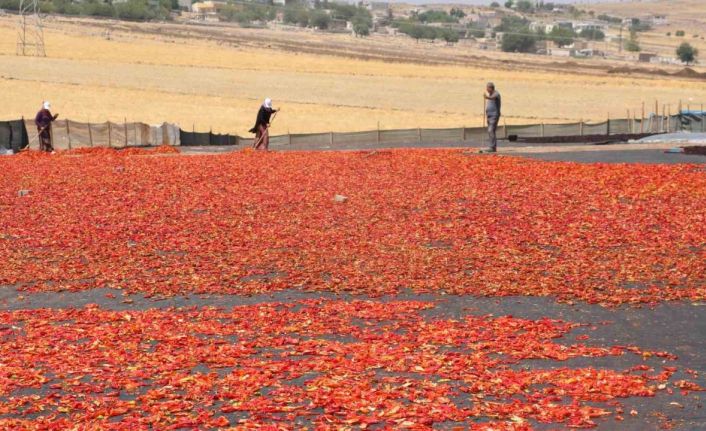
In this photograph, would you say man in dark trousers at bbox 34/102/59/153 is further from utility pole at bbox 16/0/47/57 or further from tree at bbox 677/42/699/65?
tree at bbox 677/42/699/65

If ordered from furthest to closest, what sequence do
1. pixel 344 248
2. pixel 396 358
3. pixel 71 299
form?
pixel 344 248, pixel 71 299, pixel 396 358

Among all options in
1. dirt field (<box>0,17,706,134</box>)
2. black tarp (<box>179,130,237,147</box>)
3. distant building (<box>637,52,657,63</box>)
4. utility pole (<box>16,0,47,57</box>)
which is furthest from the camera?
distant building (<box>637,52,657,63</box>)

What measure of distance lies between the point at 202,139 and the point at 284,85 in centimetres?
4410

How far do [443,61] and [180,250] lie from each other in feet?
373

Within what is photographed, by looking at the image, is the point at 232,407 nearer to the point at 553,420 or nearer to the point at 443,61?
the point at 553,420

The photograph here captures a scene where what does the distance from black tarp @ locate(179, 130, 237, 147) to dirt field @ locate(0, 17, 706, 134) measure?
14.7 meters

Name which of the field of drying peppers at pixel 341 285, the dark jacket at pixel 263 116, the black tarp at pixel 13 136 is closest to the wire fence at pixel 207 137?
the black tarp at pixel 13 136

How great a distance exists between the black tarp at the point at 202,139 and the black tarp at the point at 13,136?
243 inches

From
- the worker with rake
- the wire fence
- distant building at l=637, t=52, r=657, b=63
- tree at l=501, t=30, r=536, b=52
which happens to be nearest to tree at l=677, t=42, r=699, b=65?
distant building at l=637, t=52, r=657, b=63

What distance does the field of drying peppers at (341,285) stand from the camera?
10.0 meters

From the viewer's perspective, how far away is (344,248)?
697 inches

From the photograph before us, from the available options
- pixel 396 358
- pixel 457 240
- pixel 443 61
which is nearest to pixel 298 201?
pixel 457 240

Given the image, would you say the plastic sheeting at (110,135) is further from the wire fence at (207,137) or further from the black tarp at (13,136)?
the black tarp at (13,136)

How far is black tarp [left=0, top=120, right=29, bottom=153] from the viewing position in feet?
129
